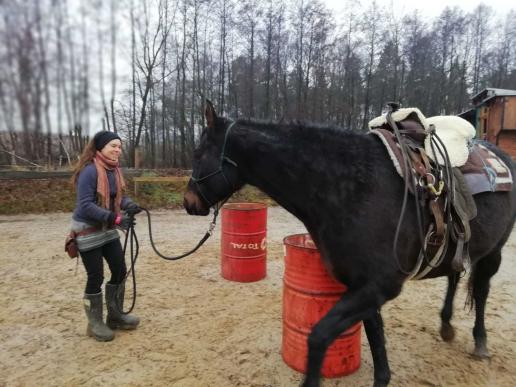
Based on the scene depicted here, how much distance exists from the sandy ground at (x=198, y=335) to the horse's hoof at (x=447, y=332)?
63mm

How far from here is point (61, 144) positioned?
54.3ft

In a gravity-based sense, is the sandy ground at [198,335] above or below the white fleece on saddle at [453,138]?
below

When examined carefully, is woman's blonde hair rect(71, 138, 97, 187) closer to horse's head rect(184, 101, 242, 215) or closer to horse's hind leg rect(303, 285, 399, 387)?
horse's head rect(184, 101, 242, 215)

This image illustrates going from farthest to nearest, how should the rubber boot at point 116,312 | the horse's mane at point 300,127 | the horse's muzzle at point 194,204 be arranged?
the rubber boot at point 116,312 → the horse's muzzle at point 194,204 → the horse's mane at point 300,127

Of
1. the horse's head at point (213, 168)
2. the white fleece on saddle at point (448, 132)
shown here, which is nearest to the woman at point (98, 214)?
the horse's head at point (213, 168)

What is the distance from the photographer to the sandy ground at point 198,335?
9.31ft

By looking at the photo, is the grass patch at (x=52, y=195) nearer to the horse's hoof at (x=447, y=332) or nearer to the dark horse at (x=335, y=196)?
the horse's hoof at (x=447, y=332)

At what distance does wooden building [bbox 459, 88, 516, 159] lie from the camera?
46.6 feet

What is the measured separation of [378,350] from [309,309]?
0.57 metres

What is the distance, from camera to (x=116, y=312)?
142 inches

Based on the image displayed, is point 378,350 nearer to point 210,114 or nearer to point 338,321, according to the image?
point 338,321

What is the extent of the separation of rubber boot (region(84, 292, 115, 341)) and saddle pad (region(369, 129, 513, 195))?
2871 millimetres

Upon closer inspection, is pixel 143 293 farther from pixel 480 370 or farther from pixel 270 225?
pixel 270 225

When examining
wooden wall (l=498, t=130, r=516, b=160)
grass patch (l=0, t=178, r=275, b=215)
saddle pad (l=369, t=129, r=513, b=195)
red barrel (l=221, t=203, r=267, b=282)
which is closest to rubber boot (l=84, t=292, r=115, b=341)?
red barrel (l=221, t=203, r=267, b=282)
